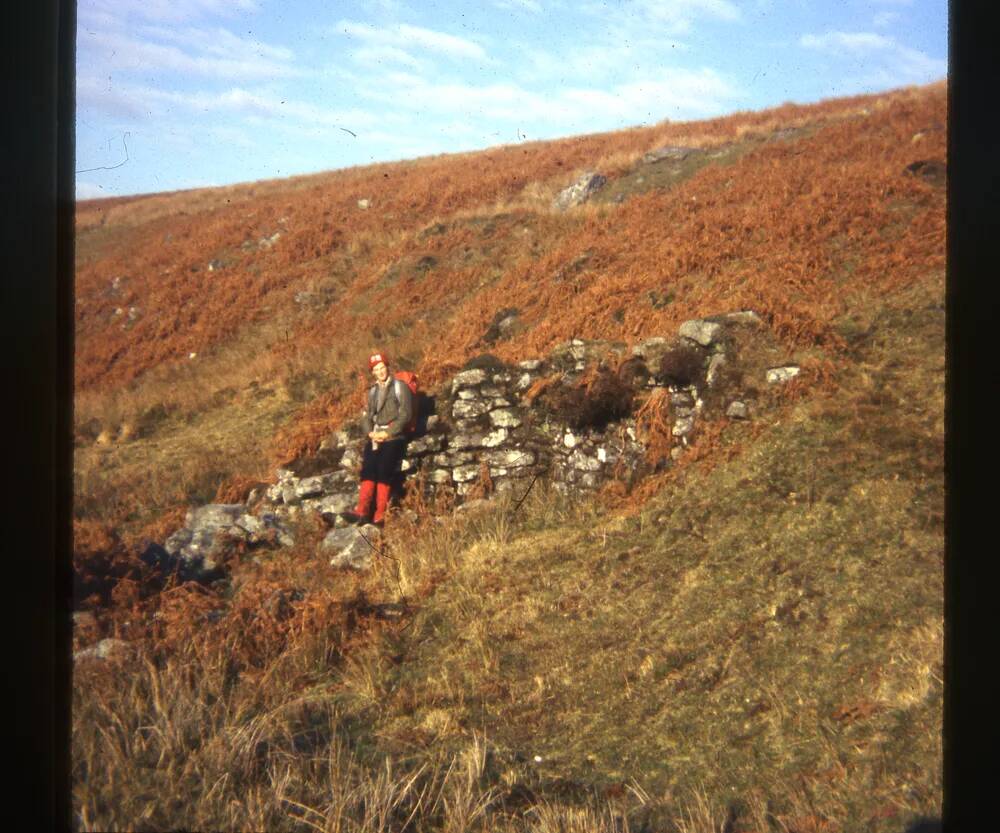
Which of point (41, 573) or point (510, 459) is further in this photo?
point (510, 459)

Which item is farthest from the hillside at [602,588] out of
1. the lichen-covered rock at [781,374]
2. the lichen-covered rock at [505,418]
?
the lichen-covered rock at [505,418]

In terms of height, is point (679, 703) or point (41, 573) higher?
point (41, 573)

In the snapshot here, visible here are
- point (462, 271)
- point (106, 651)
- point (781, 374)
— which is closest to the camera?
point (106, 651)

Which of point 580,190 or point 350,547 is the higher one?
point 580,190

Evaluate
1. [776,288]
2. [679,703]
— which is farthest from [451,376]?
[679,703]

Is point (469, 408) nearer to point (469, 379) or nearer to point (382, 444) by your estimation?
point (469, 379)

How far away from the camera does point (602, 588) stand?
20.3 ft

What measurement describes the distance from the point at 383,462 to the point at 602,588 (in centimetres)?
344

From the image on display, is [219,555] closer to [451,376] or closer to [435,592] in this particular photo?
[435,592]

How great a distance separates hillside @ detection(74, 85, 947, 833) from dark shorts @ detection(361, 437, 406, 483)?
3.00 feet

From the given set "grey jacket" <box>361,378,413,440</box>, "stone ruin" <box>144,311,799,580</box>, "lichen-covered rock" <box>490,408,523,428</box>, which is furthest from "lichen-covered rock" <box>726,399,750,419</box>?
"grey jacket" <box>361,378,413,440</box>

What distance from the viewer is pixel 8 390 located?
3.38m

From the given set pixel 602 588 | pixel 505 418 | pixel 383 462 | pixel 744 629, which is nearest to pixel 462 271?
pixel 505 418

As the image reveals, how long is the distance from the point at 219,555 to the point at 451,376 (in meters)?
3.73
